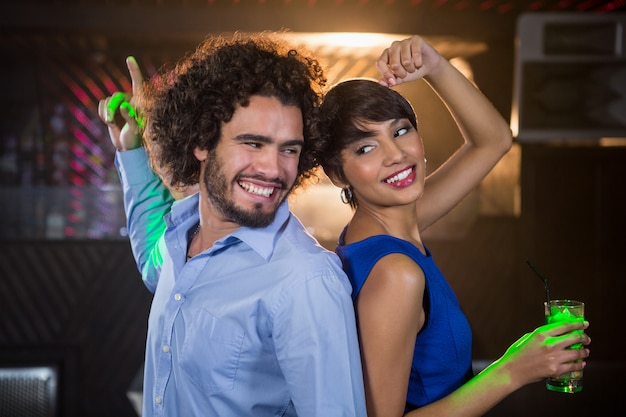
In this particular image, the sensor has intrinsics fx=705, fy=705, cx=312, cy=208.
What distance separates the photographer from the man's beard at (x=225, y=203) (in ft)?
4.64

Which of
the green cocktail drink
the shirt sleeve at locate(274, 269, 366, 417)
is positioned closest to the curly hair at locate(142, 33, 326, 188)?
the shirt sleeve at locate(274, 269, 366, 417)

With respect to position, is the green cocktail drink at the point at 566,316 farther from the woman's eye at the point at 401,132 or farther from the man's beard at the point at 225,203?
the man's beard at the point at 225,203

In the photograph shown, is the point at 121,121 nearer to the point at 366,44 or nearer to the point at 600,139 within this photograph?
the point at 366,44

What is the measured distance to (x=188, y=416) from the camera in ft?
4.58

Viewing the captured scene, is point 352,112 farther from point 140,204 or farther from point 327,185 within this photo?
point 327,185

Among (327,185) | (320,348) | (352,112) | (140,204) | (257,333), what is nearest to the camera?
(320,348)

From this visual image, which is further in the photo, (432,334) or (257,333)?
(432,334)

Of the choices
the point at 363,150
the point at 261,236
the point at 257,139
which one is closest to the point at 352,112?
the point at 363,150

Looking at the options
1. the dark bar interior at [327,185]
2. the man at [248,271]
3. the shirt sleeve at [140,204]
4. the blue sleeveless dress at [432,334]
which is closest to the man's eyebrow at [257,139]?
the man at [248,271]

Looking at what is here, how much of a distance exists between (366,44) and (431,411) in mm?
2973

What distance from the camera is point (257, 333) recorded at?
52.9 inches

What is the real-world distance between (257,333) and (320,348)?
16 centimetres

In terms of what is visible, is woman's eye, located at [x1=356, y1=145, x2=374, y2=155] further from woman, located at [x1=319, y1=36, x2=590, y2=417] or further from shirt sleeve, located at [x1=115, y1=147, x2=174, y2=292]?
shirt sleeve, located at [x1=115, y1=147, x2=174, y2=292]

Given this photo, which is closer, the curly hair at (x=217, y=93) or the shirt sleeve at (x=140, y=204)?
the curly hair at (x=217, y=93)
